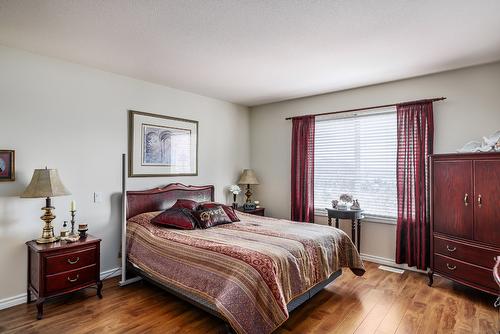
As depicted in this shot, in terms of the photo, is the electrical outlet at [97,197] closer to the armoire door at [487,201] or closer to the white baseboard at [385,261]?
the white baseboard at [385,261]

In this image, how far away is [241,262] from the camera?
2252mm

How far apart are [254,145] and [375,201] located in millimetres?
2405

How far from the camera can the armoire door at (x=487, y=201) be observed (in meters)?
2.73

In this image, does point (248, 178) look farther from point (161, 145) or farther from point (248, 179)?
point (161, 145)

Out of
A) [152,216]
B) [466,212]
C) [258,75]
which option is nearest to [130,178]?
[152,216]

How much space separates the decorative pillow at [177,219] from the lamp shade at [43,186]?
3.39ft

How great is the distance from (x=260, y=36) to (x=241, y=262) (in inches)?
78.4

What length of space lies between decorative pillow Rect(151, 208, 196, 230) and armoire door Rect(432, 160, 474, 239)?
281cm

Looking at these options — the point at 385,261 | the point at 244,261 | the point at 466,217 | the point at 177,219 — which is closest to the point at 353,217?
the point at 385,261

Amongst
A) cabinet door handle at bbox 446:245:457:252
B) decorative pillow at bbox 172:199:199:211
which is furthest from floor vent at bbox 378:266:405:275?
decorative pillow at bbox 172:199:199:211

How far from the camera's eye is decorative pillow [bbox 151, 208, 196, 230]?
328 cm

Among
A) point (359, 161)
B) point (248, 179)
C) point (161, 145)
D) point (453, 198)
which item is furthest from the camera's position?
point (248, 179)

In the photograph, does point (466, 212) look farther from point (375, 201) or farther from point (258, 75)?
point (258, 75)

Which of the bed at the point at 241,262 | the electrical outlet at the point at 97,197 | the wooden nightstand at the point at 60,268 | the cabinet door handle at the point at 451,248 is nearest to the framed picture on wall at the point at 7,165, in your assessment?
the wooden nightstand at the point at 60,268
